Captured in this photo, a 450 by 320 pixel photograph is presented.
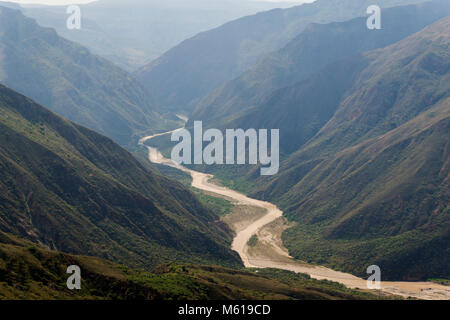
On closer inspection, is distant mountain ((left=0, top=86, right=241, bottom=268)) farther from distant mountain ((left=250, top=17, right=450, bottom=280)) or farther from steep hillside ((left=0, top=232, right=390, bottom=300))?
distant mountain ((left=250, top=17, right=450, bottom=280))

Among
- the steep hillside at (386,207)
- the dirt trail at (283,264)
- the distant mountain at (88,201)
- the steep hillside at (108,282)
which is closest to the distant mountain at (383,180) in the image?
the steep hillside at (386,207)

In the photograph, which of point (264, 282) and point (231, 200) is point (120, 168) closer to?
point (231, 200)

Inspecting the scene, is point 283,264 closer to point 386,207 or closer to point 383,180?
point 386,207

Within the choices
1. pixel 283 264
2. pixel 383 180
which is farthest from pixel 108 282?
pixel 383 180

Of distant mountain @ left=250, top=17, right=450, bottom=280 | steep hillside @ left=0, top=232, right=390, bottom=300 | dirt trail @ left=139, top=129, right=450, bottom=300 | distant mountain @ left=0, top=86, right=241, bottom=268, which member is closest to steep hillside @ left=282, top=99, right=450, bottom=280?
distant mountain @ left=250, top=17, right=450, bottom=280

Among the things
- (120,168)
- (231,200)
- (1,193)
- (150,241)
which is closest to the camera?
(1,193)
